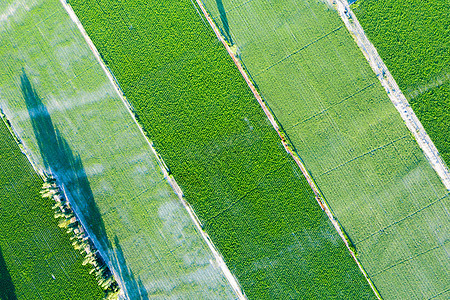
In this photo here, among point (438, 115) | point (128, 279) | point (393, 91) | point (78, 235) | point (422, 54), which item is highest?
point (78, 235)

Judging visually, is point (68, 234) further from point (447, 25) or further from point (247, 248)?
point (447, 25)

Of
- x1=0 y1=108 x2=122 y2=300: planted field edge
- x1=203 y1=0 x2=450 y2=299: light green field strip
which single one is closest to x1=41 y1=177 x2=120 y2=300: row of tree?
x1=0 y1=108 x2=122 y2=300: planted field edge

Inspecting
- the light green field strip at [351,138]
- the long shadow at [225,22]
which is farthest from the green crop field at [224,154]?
the light green field strip at [351,138]

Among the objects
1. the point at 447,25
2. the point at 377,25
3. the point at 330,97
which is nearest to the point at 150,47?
the point at 330,97

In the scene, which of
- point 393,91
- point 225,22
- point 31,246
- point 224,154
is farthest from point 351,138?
point 31,246

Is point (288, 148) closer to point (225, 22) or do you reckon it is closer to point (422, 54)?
point (225, 22)

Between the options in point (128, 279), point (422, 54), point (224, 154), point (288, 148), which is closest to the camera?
point (422, 54)

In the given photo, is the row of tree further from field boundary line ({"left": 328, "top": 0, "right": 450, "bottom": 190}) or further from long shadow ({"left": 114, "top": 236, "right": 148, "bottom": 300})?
field boundary line ({"left": 328, "top": 0, "right": 450, "bottom": 190})

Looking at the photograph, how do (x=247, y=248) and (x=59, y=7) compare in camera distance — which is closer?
(x=247, y=248)
